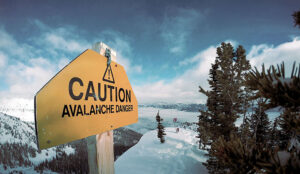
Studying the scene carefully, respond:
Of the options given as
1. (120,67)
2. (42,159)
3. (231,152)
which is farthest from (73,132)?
(42,159)

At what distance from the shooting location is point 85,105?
1.15m


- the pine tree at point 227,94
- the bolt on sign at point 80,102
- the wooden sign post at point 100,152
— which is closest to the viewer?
the bolt on sign at point 80,102

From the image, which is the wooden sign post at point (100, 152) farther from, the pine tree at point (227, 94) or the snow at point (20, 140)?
the snow at point (20, 140)

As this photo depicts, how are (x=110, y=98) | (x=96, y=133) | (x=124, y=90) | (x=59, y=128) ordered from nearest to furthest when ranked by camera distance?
1. (x=59, y=128)
2. (x=96, y=133)
3. (x=110, y=98)
4. (x=124, y=90)

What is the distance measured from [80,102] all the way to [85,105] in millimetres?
63

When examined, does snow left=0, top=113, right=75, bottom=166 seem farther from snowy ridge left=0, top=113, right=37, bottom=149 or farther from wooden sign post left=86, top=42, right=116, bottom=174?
wooden sign post left=86, top=42, right=116, bottom=174

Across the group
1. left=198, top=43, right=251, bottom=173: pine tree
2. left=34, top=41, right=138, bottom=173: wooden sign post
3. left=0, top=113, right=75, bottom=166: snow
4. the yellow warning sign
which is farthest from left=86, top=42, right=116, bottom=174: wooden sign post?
left=0, top=113, right=75, bottom=166: snow

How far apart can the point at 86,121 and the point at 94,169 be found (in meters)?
0.57

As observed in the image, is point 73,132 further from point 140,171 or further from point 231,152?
point 140,171

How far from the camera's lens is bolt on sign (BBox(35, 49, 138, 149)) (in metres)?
0.86

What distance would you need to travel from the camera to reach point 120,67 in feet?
6.16

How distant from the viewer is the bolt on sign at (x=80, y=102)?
2.82 feet

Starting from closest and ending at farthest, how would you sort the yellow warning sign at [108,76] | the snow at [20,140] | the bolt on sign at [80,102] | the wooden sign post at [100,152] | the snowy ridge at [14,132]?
the bolt on sign at [80,102], the wooden sign post at [100,152], the yellow warning sign at [108,76], the snow at [20,140], the snowy ridge at [14,132]

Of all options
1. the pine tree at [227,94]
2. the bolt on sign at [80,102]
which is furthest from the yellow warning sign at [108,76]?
the pine tree at [227,94]
